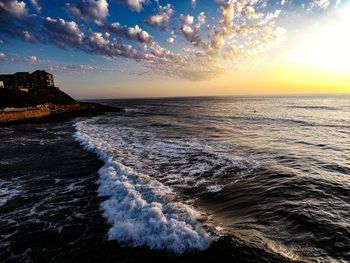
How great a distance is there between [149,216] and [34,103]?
67.1m

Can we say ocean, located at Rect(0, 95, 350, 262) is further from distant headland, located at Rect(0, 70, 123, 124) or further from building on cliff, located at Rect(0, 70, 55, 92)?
building on cliff, located at Rect(0, 70, 55, 92)

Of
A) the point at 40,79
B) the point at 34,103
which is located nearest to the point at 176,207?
the point at 34,103

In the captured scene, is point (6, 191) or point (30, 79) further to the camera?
point (30, 79)

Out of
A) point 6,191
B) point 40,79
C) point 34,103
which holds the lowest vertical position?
point 6,191

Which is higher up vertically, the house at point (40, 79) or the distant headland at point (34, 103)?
the house at point (40, 79)

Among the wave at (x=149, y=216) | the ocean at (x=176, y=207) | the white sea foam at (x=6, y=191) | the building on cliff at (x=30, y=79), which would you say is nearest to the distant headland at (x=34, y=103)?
the building on cliff at (x=30, y=79)

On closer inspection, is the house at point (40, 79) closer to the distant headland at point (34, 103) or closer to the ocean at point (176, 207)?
the distant headland at point (34, 103)

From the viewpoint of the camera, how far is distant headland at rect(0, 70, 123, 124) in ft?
151

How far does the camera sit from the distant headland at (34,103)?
151 ft

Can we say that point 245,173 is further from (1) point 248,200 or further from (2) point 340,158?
(2) point 340,158

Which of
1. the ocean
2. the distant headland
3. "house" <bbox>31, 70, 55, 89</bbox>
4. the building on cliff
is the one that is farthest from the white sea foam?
"house" <bbox>31, 70, 55, 89</bbox>

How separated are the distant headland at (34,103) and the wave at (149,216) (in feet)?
132

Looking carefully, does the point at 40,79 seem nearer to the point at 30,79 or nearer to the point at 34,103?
the point at 30,79

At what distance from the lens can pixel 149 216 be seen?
834cm
